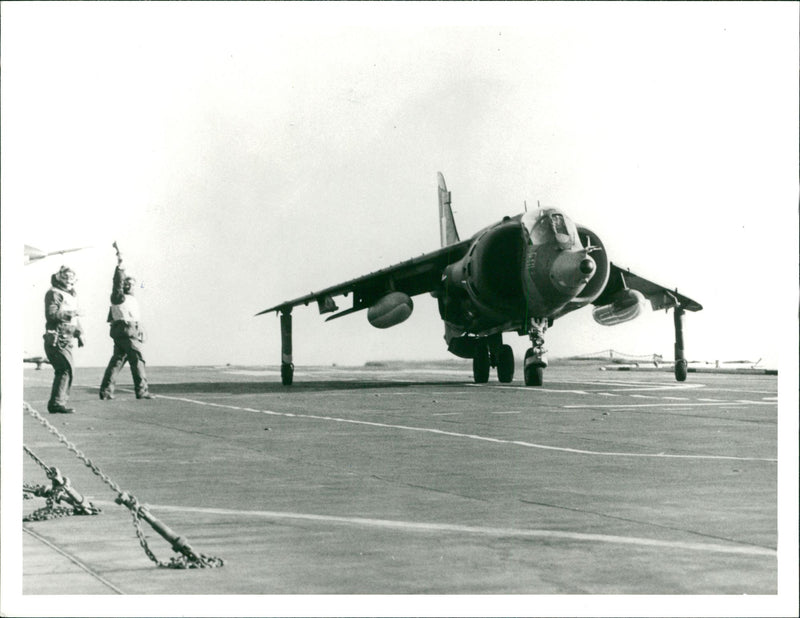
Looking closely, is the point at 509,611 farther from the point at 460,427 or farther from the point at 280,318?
the point at 280,318

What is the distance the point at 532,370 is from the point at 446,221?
8.70 meters

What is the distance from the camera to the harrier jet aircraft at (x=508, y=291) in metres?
20.2

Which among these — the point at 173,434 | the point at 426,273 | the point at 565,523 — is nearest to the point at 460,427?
the point at 173,434

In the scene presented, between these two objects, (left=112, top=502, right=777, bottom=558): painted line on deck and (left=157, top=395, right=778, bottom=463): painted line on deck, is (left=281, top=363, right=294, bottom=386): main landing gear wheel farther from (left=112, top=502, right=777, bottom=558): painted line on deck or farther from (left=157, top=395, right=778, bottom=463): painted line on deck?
(left=112, top=502, right=777, bottom=558): painted line on deck

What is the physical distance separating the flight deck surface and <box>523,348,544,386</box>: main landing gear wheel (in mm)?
5877

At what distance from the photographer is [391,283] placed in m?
25.3

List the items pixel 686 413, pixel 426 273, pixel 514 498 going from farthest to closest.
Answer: pixel 426 273, pixel 686 413, pixel 514 498

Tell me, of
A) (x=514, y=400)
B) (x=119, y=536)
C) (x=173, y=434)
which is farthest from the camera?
(x=514, y=400)

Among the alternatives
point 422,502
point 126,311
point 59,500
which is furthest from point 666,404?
point 59,500

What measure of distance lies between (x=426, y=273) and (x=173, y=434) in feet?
43.1

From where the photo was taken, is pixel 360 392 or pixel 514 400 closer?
pixel 514 400

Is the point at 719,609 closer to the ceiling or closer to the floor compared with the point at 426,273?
closer to the floor

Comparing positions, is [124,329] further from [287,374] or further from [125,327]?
[287,374]

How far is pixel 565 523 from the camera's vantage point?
725 centimetres
